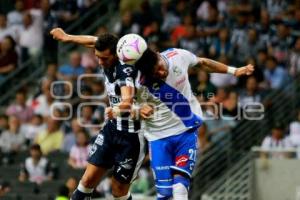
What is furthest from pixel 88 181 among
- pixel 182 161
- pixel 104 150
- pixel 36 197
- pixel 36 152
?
pixel 36 152

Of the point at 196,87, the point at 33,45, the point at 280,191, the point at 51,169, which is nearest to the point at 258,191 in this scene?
the point at 280,191

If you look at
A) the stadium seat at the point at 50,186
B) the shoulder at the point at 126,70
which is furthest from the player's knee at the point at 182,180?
the stadium seat at the point at 50,186

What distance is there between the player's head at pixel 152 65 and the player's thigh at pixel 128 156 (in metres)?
1.06

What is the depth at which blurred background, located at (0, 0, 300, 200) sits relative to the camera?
19875 millimetres

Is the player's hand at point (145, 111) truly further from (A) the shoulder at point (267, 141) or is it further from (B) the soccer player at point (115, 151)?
(A) the shoulder at point (267, 141)

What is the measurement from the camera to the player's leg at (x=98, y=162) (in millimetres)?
14727

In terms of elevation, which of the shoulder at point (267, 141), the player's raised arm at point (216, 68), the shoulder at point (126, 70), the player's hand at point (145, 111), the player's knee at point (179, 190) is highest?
the shoulder at point (126, 70)

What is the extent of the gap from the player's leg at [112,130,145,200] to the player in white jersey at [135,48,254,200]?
30cm

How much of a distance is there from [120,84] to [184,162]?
4.36 feet

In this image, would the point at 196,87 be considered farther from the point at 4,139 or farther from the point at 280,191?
the point at 4,139

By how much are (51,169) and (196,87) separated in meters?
3.39

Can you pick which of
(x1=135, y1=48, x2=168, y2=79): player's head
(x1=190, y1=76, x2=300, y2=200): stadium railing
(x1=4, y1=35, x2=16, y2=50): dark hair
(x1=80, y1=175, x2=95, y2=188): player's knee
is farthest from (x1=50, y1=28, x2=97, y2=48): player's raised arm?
(x1=4, y1=35, x2=16, y2=50): dark hair

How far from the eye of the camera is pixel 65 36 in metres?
15.0

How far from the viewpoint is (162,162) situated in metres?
14.3
